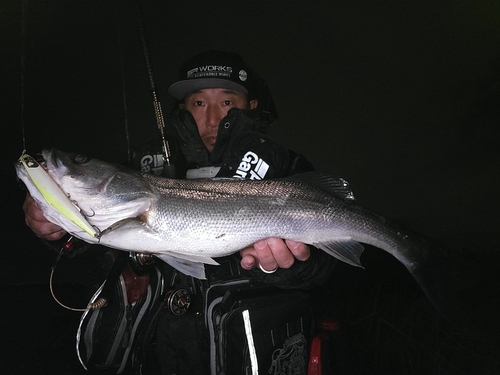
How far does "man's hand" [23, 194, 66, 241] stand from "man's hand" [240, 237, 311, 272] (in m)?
1.32

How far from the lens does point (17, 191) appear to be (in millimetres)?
3422

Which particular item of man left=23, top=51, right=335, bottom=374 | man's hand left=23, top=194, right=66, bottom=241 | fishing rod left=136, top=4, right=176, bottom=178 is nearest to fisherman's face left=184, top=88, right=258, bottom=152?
man left=23, top=51, right=335, bottom=374

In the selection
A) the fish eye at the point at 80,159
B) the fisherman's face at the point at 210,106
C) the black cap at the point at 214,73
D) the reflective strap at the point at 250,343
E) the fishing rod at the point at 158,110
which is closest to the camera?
the fish eye at the point at 80,159

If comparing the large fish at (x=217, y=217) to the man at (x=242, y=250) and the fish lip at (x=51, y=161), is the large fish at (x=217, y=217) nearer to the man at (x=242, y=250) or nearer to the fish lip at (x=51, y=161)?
the fish lip at (x=51, y=161)

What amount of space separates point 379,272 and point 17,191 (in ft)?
33.2

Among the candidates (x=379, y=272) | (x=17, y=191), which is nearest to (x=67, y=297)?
(x=17, y=191)

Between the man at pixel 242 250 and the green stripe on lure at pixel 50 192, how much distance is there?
0.37 m

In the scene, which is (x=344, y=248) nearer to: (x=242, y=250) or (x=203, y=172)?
(x=242, y=250)

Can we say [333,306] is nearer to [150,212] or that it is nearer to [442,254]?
[442,254]

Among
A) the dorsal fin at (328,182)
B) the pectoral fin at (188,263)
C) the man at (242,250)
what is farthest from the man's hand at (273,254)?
the dorsal fin at (328,182)

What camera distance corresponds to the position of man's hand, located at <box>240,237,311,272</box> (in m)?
2.28

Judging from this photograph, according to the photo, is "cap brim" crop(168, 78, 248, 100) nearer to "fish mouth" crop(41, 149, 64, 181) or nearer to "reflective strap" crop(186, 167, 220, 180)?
"reflective strap" crop(186, 167, 220, 180)

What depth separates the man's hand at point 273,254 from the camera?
2.28 meters

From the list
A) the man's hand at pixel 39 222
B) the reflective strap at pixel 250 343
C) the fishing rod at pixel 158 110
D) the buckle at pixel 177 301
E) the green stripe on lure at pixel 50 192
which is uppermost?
the fishing rod at pixel 158 110
